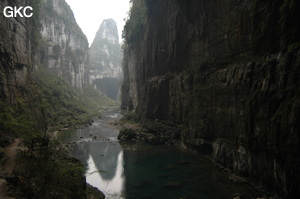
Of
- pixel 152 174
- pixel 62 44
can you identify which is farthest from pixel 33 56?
pixel 62 44

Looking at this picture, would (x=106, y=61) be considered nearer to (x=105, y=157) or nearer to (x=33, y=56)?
(x=33, y=56)

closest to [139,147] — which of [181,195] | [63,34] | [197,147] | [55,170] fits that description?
[197,147]

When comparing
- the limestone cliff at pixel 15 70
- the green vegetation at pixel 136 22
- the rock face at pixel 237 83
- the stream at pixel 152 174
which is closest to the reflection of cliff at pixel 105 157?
the stream at pixel 152 174

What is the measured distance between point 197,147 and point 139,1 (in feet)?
135

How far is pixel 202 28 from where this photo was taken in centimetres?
3350

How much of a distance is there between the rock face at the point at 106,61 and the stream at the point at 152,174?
358 ft

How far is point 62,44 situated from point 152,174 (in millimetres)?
89210

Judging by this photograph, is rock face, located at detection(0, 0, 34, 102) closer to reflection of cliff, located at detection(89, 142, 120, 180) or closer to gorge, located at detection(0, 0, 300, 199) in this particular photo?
gorge, located at detection(0, 0, 300, 199)

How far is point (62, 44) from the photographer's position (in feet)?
334

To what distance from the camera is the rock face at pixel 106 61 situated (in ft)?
495

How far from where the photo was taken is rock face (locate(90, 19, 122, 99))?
5945 inches

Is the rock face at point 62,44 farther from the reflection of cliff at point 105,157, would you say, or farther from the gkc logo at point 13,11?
the reflection of cliff at point 105,157

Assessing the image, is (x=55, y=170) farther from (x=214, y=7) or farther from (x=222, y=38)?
(x=214, y=7)

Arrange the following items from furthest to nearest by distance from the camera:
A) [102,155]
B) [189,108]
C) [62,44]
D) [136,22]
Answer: [62,44], [136,22], [189,108], [102,155]
